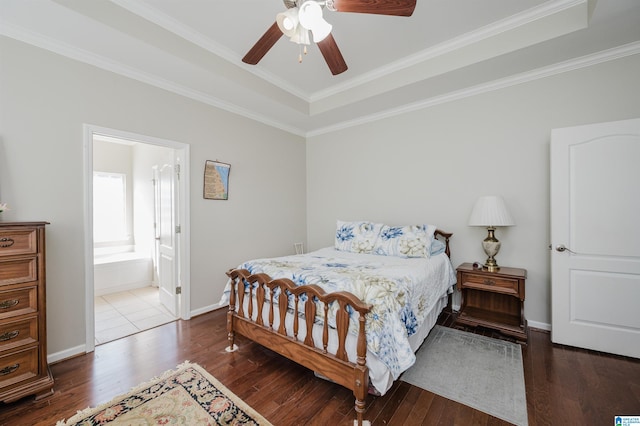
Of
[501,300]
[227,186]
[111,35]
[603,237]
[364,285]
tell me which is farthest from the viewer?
[227,186]

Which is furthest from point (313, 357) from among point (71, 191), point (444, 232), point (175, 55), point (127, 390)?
point (175, 55)

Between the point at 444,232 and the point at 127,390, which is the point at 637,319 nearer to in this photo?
the point at 444,232

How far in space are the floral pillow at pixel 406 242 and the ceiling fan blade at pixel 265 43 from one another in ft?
7.83

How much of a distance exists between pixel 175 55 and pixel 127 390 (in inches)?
113

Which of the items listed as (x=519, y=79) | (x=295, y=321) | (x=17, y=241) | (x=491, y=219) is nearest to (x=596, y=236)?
(x=491, y=219)

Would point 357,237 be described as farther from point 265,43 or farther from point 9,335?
point 9,335

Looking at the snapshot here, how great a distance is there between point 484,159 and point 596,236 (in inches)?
49.9

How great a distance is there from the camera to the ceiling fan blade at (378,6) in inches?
61.5

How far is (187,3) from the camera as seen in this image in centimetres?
222

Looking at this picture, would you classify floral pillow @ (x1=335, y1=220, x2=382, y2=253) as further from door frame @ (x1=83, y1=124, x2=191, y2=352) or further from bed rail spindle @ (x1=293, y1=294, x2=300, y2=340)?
door frame @ (x1=83, y1=124, x2=191, y2=352)

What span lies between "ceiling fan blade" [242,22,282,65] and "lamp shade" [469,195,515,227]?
2.56m

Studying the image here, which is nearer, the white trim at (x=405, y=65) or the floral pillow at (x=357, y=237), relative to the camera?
the white trim at (x=405, y=65)

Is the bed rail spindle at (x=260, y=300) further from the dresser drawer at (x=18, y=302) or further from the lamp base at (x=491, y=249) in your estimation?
the lamp base at (x=491, y=249)

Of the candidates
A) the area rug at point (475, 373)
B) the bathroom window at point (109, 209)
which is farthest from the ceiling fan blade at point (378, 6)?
the bathroom window at point (109, 209)
